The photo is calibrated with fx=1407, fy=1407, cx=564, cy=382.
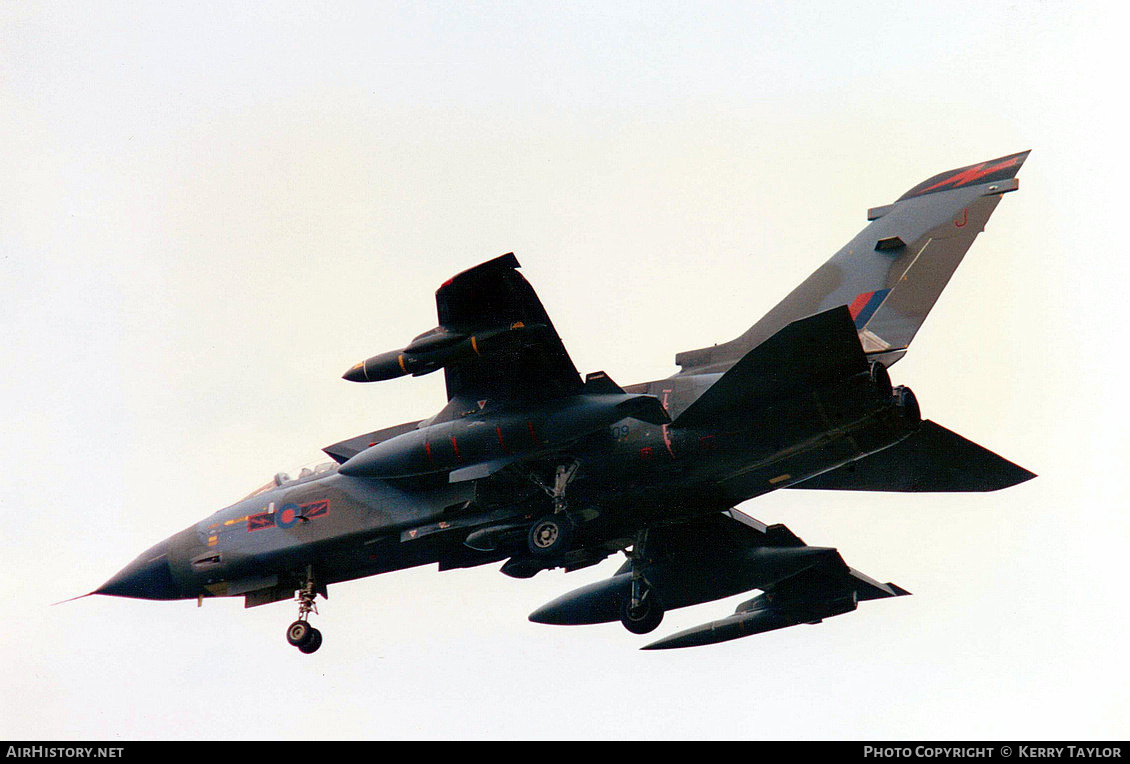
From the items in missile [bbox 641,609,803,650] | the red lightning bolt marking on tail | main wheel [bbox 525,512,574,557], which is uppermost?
the red lightning bolt marking on tail

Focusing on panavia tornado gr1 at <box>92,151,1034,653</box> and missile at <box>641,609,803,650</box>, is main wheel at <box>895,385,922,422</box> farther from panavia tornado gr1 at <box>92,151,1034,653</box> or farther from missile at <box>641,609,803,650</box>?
missile at <box>641,609,803,650</box>

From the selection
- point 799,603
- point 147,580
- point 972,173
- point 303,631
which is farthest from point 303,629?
point 972,173

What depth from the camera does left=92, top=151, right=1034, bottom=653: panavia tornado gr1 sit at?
719 inches

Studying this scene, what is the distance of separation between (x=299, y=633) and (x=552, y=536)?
184 inches

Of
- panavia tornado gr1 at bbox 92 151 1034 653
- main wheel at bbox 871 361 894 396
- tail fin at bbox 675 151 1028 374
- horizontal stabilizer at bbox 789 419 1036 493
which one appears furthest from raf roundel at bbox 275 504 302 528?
main wheel at bbox 871 361 894 396

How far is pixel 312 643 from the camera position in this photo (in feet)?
70.8

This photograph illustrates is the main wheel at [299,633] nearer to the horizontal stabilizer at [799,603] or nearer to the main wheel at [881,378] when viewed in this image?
the horizontal stabilizer at [799,603]

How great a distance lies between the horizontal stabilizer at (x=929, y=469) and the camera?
20.4 meters

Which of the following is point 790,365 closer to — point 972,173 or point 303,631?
point 972,173

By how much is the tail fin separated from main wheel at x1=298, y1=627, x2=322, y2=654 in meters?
7.02

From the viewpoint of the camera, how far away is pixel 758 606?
23844 mm
